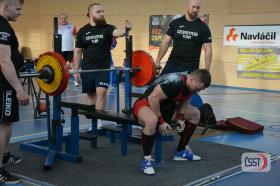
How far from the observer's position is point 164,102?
10.6 feet

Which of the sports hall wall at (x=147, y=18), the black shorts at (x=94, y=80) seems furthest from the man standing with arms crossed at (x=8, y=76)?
the sports hall wall at (x=147, y=18)

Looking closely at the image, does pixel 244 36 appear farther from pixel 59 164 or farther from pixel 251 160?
pixel 59 164

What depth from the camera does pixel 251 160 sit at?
362 centimetres

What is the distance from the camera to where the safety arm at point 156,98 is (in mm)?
3035

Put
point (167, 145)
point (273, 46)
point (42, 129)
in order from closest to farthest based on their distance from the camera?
point (167, 145) < point (42, 129) < point (273, 46)

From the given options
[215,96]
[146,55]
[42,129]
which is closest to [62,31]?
[215,96]

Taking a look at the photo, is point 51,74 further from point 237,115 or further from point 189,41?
point 237,115

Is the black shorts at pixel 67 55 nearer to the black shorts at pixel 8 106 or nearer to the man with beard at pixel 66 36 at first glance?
the man with beard at pixel 66 36

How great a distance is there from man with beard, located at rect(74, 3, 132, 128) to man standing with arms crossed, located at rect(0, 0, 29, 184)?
50.3 inches

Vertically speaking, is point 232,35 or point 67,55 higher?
point 232,35

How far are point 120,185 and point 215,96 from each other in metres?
5.11

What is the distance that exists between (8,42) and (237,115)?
3942 mm

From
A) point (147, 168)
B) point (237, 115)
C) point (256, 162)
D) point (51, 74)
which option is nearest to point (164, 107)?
point (147, 168)

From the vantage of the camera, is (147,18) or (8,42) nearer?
(8,42)
